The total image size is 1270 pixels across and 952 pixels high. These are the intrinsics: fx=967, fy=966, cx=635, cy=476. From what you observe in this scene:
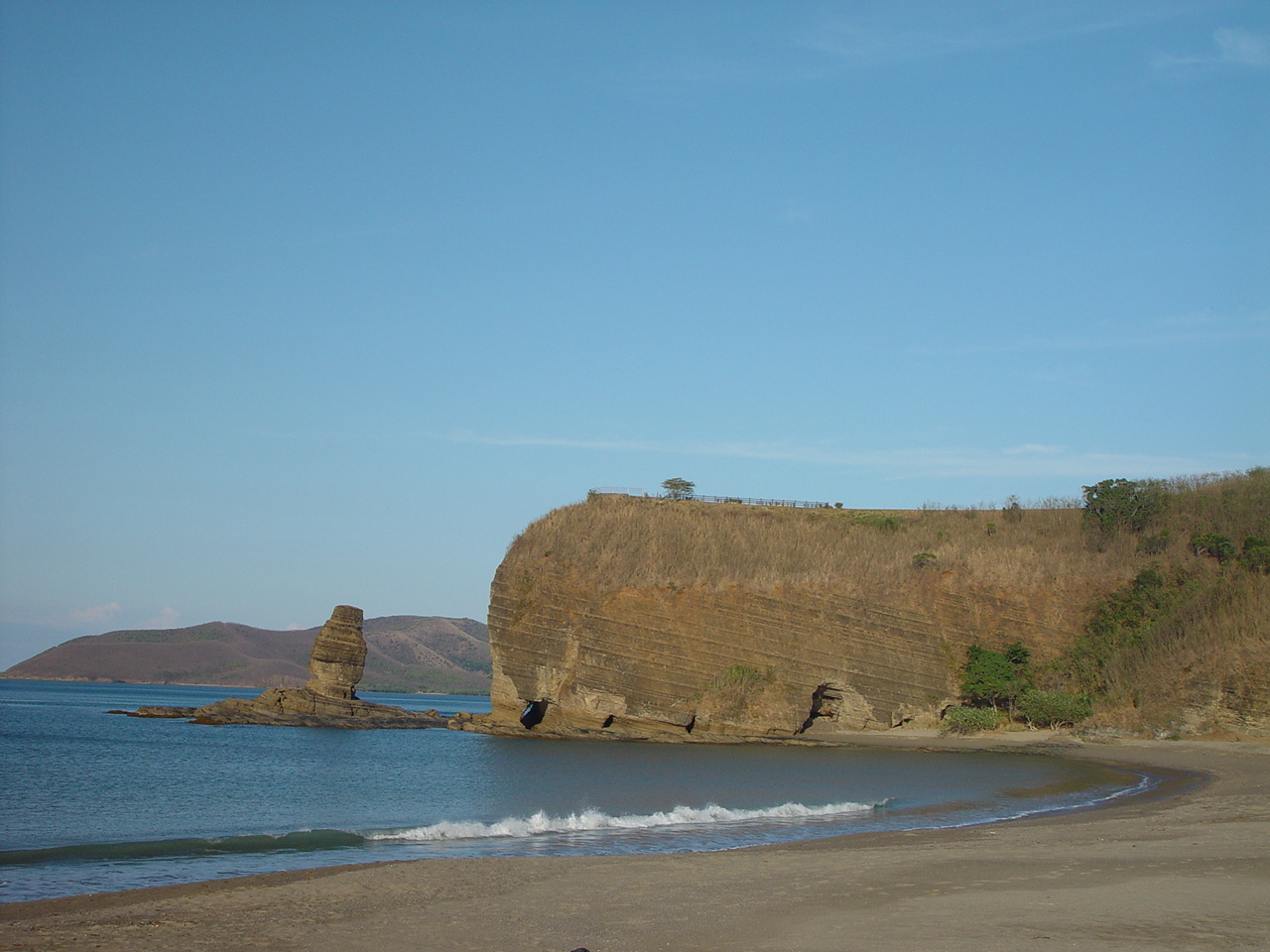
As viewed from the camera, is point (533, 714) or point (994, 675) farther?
point (533, 714)

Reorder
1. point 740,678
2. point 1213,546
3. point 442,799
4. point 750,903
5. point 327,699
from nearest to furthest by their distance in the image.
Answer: point 750,903 < point 442,799 < point 740,678 < point 1213,546 < point 327,699

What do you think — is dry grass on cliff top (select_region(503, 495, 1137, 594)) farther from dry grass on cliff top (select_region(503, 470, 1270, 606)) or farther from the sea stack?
the sea stack

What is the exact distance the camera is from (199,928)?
1020 cm

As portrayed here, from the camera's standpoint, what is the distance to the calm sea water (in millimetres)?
16391

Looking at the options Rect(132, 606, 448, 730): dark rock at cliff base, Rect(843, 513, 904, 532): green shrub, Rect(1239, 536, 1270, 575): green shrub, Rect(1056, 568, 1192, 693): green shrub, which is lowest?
Rect(132, 606, 448, 730): dark rock at cliff base

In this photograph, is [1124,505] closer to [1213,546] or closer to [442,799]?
[1213,546]

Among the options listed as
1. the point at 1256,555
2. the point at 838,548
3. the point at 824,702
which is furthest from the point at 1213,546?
the point at 824,702

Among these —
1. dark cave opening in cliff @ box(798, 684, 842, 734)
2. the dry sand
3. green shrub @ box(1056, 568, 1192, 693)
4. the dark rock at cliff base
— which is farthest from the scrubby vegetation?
the dark rock at cliff base

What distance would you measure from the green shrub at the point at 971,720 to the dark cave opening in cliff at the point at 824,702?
216 inches

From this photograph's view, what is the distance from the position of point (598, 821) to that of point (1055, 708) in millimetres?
32879

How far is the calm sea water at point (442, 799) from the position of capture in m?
16.4

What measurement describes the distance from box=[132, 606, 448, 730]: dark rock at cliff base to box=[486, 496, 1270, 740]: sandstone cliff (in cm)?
1258

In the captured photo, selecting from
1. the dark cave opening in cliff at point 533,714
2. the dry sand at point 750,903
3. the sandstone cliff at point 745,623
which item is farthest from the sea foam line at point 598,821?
the dark cave opening in cliff at point 533,714

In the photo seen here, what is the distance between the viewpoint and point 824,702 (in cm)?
4984
